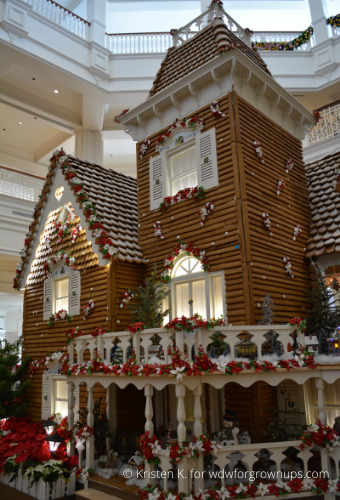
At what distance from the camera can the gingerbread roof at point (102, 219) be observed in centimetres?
1102

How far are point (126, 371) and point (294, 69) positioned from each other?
19.7 m

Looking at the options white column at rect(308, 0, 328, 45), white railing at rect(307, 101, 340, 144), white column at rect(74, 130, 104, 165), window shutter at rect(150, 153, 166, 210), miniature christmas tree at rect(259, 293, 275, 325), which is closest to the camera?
miniature christmas tree at rect(259, 293, 275, 325)

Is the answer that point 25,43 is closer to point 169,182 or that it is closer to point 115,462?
→ point 169,182

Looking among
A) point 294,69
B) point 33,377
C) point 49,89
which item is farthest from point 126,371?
point 294,69

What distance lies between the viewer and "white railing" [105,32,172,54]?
2166cm

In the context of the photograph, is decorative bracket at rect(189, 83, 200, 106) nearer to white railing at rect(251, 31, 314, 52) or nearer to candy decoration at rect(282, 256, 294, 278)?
candy decoration at rect(282, 256, 294, 278)

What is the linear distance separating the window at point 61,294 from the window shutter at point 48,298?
0.57ft

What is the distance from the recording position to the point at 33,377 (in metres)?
12.7

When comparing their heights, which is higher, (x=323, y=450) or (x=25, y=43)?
(x=25, y=43)

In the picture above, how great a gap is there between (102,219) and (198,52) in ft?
17.9

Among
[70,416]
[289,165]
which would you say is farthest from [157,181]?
[70,416]

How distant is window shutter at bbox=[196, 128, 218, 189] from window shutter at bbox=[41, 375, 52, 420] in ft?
24.1

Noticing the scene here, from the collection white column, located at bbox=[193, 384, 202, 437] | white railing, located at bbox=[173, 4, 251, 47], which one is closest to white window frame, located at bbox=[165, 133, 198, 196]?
white railing, located at bbox=[173, 4, 251, 47]

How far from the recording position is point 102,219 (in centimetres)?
1116
